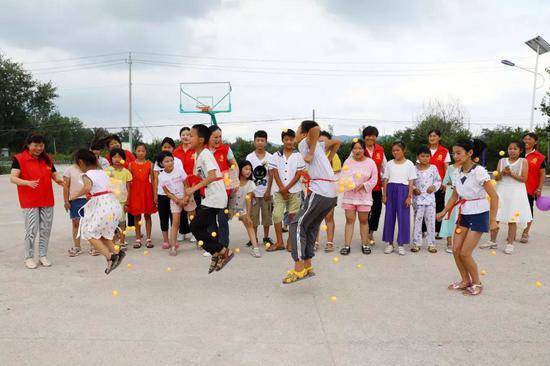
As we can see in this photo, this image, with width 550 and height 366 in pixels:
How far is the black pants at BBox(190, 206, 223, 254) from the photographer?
4789mm

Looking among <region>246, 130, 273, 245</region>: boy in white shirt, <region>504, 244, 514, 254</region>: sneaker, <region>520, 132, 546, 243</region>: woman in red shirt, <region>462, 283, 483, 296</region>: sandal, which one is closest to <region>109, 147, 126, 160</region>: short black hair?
<region>246, 130, 273, 245</region>: boy in white shirt

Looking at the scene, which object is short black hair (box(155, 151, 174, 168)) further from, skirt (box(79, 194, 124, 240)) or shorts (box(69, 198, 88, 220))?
skirt (box(79, 194, 124, 240))

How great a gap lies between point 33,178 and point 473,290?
5.36m

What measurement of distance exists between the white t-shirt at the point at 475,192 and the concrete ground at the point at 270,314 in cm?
88

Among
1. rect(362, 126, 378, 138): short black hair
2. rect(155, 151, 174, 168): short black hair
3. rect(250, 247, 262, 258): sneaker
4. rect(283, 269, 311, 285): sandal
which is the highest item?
rect(362, 126, 378, 138): short black hair

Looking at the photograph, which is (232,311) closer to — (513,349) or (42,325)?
(42,325)

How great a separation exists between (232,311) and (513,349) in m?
2.25

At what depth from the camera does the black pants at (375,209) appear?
6289 mm

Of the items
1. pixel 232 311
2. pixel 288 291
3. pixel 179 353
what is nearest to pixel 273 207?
pixel 288 291

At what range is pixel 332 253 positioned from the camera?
19.6ft

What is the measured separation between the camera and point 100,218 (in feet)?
15.6

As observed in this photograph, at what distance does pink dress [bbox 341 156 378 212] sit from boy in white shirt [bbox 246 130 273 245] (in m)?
1.21

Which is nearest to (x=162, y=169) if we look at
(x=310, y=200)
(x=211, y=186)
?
(x=211, y=186)

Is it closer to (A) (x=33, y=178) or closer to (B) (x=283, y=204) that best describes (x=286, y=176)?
(B) (x=283, y=204)
